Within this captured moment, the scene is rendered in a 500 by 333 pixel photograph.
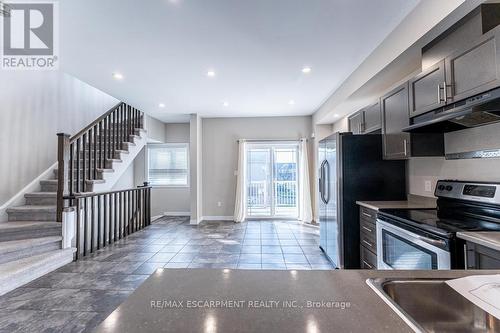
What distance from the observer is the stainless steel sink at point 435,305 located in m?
0.85

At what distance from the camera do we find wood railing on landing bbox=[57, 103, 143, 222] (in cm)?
339

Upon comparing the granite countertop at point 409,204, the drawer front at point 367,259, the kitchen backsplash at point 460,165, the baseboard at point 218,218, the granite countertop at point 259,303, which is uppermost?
the kitchen backsplash at point 460,165

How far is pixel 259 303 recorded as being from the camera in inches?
29.4

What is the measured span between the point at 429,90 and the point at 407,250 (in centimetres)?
136

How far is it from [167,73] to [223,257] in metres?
2.83

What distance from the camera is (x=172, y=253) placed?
374 cm

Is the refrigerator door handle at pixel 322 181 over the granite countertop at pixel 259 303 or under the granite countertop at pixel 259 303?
over

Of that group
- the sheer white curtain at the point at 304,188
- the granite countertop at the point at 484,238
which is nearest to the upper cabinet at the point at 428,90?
the granite countertop at the point at 484,238

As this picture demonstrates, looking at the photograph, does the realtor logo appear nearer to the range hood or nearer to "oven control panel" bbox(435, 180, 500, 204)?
the range hood

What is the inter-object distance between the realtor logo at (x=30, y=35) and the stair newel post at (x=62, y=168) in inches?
40.2

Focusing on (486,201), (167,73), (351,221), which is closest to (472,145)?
(486,201)

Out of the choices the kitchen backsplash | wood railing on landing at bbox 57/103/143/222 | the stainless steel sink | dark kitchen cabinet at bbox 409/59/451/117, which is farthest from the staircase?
the kitchen backsplash

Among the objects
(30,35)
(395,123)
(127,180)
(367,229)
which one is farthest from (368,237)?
(127,180)

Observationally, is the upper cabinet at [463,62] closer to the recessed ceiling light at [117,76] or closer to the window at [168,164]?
the recessed ceiling light at [117,76]
